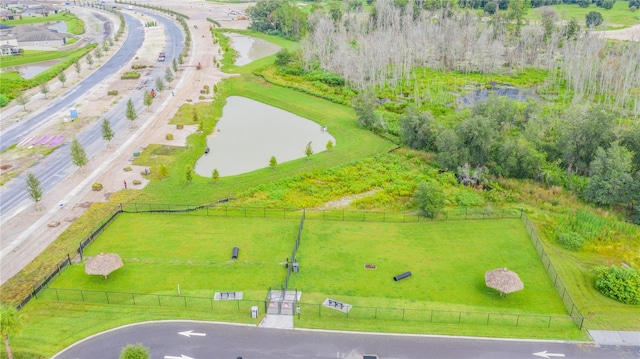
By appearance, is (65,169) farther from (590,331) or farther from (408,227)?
(590,331)

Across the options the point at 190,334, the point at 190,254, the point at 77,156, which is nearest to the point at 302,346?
the point at 190,334

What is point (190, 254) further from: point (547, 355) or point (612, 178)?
point (612, 178)

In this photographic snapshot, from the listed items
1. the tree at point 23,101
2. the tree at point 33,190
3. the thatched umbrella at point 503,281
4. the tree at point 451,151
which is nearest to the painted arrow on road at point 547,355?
the thatched umbrella at point 503,281

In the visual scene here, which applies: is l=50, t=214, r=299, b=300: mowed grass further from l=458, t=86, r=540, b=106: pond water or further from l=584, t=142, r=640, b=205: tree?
l=458, t=86, r=540, b=106: pond water

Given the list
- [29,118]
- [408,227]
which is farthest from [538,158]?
[29,118]

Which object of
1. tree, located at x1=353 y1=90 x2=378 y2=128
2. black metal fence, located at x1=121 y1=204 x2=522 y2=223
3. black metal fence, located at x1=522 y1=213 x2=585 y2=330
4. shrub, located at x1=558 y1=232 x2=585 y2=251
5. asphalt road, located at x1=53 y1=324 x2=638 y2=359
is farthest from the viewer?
tree, located at x1=353 y1=90 x2=378 y2=128

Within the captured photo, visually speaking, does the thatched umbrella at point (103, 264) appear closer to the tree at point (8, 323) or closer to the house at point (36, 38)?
the tree at point (8, 323)

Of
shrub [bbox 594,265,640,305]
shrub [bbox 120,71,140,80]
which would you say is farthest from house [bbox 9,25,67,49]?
shrub [bbox 594,265,640,305]
